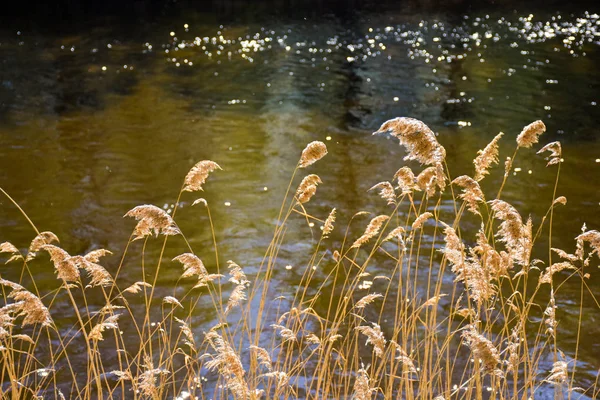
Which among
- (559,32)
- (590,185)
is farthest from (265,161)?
(559,32)

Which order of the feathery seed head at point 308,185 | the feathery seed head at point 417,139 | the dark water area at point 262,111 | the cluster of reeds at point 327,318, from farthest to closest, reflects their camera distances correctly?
the dark water area at point 262,111, the feathery seed head at point 308,185, the cluster of reeds at point 327,318, the feathery seed head at point 417,139

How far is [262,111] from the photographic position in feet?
33.1

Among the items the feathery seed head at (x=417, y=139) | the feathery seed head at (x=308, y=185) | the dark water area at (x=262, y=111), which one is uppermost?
the feathery seed head at (x=417, y=139)

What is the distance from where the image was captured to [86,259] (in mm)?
2582

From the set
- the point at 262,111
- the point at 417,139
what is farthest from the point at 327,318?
the point at 262,111

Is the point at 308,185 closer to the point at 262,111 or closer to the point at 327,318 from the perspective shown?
the point at 327,318

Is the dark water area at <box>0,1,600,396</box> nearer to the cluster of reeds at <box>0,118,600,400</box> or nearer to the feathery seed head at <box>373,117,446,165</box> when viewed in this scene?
the cluster of reeds at <box>0,118,600,400</box>

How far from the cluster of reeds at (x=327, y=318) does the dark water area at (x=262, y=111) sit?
343 mm

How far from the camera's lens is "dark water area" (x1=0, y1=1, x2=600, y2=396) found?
21.9 feet

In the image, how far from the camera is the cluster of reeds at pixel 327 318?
7.85 ft

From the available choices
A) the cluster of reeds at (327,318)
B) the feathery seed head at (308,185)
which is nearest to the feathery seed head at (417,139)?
the cluster of reeds at (327,318)

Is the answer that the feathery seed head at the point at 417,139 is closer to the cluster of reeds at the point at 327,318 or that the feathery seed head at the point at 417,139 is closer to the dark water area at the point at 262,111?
the cluster of reeds at the point at 327,318

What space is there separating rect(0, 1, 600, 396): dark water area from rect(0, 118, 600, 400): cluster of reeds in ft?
1.12

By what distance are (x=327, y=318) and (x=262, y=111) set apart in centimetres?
741
